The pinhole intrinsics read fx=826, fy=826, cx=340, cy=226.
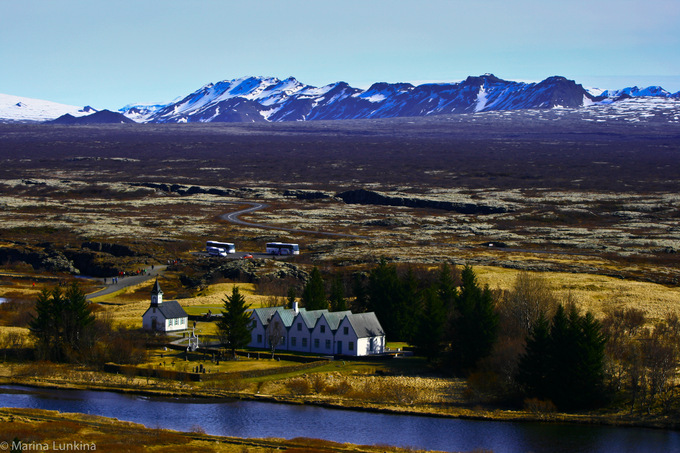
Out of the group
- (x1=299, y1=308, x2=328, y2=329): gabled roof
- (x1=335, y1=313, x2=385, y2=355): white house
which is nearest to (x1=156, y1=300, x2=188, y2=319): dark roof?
(x1=299, y1=308, x2=328, y2=329): gabled roof

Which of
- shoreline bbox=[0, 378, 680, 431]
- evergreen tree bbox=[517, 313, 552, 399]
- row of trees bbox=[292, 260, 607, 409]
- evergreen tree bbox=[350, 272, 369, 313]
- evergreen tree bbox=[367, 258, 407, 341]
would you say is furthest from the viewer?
evergreen tree bbox=[350, 272, 369, 313]

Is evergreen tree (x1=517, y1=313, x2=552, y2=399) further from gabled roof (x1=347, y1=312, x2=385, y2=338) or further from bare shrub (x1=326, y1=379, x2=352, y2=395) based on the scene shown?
gabled roof (x1=347, y1=312, x2=385, y2=338)

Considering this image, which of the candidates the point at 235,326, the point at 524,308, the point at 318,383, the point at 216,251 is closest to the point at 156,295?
the point at 235,326

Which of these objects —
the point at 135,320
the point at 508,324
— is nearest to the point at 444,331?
the point at 508,324

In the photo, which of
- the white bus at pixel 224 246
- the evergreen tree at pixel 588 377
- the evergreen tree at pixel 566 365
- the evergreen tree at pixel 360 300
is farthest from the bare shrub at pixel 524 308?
the white bus at pixel 224 246

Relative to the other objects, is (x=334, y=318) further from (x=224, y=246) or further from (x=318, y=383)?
(x=224, y=246)
